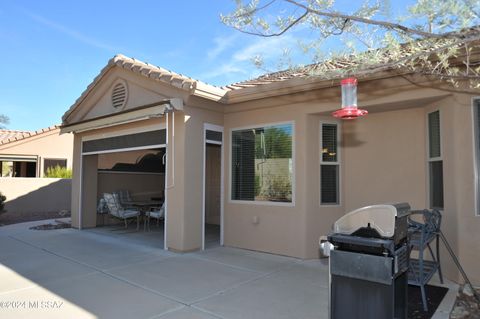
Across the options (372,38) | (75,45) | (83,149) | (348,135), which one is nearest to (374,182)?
(348,135)

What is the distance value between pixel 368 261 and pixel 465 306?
103 inches

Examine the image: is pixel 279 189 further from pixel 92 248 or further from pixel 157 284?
pixel 92 248

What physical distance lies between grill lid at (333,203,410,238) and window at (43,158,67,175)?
19287mm

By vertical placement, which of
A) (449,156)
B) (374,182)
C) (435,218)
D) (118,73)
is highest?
(118,73)

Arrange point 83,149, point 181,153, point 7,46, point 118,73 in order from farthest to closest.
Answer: point 7,46 < point 83,149 < point 118,73 < point 181,153

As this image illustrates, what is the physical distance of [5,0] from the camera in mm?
9570

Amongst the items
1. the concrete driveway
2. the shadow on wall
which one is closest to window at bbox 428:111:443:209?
the concrete driveway

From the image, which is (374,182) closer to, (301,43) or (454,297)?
(454,297)

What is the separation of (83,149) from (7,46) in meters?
7.90

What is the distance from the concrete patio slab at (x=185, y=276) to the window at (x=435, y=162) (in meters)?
3.40

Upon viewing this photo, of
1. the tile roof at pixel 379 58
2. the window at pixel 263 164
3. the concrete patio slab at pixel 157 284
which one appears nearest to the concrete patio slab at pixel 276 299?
the concrete patio slab at pixel 157 284

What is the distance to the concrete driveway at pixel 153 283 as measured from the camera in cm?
437

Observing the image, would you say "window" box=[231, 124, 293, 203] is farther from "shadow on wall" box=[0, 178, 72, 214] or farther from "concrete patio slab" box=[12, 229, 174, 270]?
"shadow on wall" box=[0, 178, 72, 214]

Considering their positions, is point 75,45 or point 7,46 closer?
point 75,45
